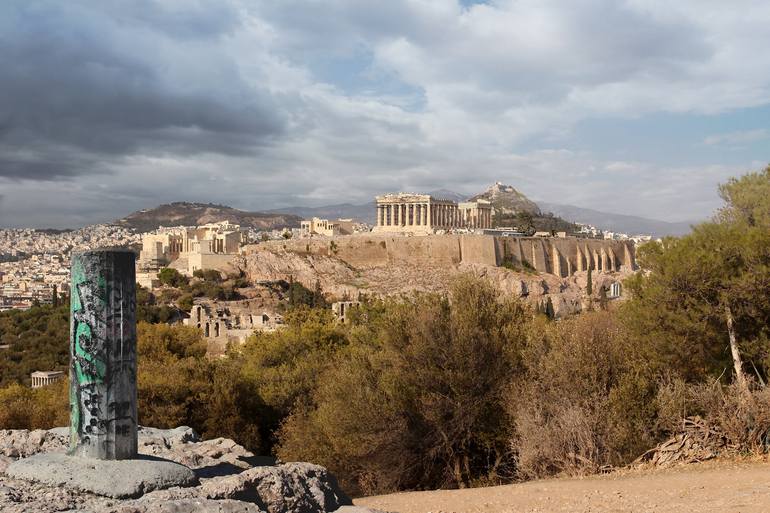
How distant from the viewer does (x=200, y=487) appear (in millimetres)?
5914

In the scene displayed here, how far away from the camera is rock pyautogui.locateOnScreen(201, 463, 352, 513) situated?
596cm

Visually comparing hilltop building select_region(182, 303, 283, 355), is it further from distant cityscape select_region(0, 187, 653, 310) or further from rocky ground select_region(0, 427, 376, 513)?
rocky ground select_region(0, 427, 376, 513)

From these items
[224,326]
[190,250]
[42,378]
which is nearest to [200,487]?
[42,378]

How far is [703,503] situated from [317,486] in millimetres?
4632

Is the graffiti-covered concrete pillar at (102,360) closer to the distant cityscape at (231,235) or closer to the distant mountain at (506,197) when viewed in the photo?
the distant cityscape at (231,235)

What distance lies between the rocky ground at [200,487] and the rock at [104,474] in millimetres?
82

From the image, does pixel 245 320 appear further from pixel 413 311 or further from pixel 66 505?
pixel 66 505

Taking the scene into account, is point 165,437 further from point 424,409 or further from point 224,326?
point 224,326

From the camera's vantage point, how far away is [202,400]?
1495cm

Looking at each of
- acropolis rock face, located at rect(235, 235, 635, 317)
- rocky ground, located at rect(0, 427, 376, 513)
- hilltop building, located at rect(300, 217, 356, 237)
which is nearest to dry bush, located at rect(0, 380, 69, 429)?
rocky ground, located at rect(0, 427, 376, 513)

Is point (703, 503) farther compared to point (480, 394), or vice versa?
point (480, 394)

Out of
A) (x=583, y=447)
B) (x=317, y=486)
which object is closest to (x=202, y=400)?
(x=583, y=447)

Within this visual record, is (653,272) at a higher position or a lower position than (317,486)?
higher

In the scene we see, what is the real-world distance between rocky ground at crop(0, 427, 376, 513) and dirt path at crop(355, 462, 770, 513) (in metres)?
2.65
